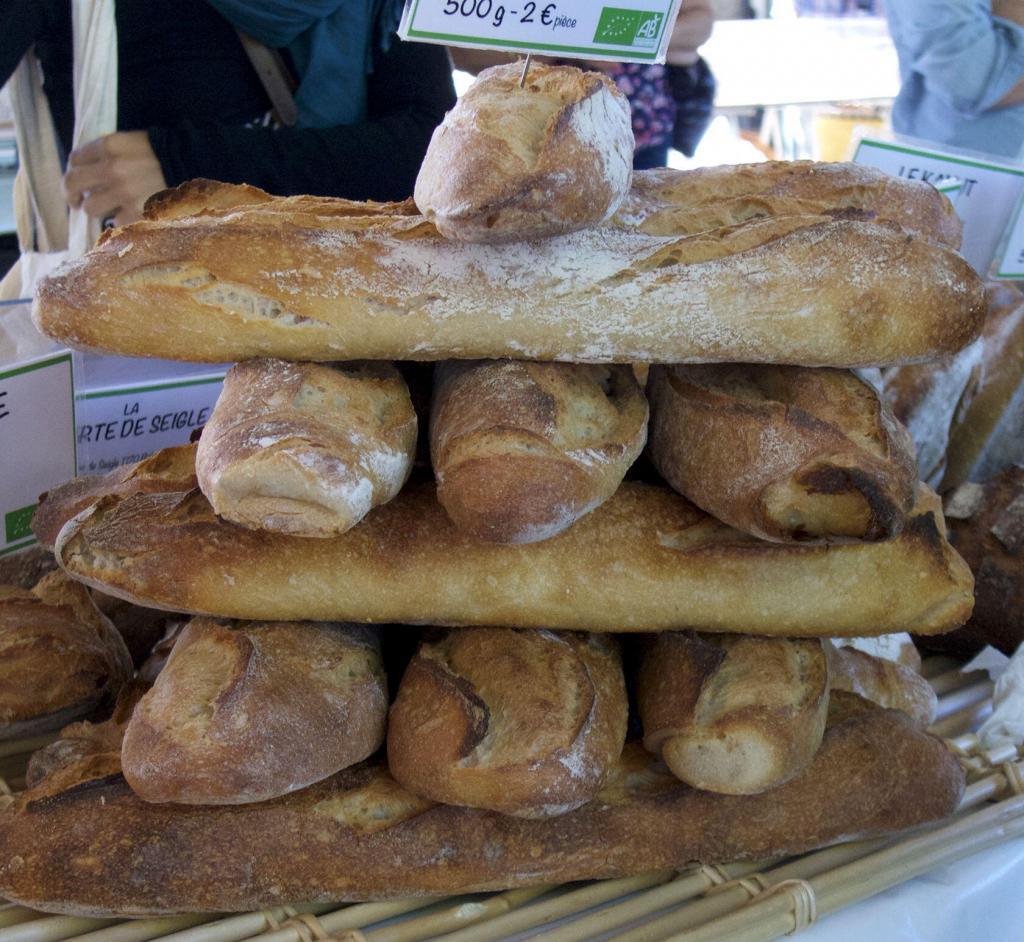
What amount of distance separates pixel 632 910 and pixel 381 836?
0.86 ft

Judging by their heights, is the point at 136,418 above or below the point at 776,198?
below

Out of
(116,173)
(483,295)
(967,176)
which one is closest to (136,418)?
(116,173)

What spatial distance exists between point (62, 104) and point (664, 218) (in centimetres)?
146

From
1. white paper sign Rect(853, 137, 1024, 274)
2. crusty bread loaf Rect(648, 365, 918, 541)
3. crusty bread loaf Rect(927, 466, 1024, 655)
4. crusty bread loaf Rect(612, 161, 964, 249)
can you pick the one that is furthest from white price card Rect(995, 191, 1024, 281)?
crusty bread loaf Rect(648, 365, 918, 541)

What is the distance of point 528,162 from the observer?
3.09ft

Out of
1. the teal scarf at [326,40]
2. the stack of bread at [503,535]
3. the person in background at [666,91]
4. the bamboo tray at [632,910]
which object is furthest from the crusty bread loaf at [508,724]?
the person in background at [666,91]

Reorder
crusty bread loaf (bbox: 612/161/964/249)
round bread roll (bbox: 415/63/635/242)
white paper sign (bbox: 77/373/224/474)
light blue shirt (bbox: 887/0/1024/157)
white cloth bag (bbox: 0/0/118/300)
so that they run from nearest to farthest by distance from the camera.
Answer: round bread roll (bbox: 415/63/635/242), crusty bread loaf (bbox: 612/161/964/249), white paper sign (bbox: 77/373/224/474), white cloth bag (bbox: 0/0/118/300), light blue shirt (bbox: 887/0/1024/157)

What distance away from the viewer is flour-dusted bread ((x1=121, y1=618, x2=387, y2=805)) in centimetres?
100

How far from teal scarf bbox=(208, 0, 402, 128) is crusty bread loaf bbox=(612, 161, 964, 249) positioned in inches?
40.7

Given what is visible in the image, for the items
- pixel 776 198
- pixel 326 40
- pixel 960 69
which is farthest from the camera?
pixel 960 69

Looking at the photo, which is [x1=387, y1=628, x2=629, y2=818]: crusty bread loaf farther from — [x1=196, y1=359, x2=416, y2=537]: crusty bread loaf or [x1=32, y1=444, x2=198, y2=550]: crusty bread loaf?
[x1=32, y1=444, x2=198, y2=550]: crusty bread loaf

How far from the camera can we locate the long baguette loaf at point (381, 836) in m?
1.04

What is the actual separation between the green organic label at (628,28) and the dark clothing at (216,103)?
1.08m

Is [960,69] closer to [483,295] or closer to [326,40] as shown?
[326,40]
